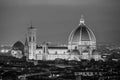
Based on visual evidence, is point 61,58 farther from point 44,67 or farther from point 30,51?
point 44,67

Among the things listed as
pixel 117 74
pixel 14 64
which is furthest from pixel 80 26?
pixel 117 74

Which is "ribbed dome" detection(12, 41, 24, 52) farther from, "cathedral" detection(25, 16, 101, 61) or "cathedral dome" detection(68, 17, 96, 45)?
"cathedral dome" detection(68, 17, 96, 45)

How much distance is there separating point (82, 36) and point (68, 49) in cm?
386

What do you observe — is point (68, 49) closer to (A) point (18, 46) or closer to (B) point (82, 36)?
(B) point (82, 36)

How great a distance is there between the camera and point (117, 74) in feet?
280

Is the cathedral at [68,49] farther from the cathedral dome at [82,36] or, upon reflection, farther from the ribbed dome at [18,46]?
the ribbed dome at [18,46]

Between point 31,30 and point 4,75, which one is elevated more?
point 31,30

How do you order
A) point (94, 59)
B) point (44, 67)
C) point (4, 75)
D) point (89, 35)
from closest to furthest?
point (4, 75)
point (44, 67)
point (94, 59)
point (89, 35)

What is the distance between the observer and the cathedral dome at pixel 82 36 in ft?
434

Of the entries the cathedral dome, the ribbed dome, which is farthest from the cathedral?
the ribbed dome

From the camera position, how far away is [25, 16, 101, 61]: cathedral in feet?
416

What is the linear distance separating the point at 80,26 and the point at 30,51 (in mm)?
11301

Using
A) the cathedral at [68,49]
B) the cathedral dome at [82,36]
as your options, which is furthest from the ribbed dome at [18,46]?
the cathedral dome at [82,36]

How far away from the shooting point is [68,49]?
130 m
